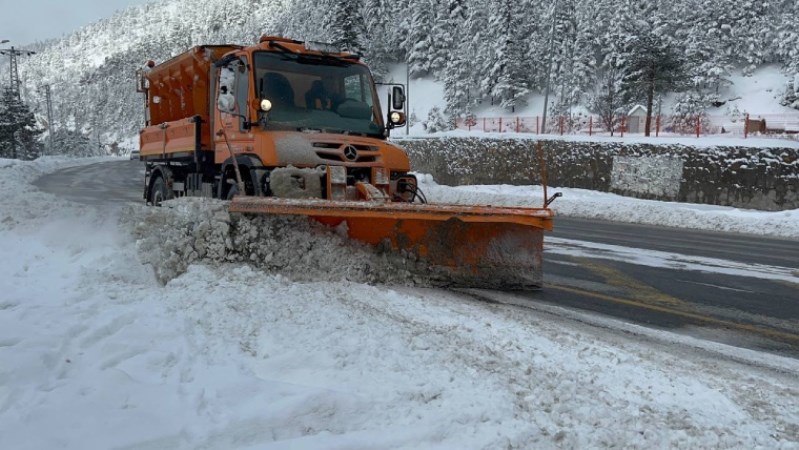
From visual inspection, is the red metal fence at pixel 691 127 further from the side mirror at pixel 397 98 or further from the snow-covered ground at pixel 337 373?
the snow-covered ground at pixel 337 373

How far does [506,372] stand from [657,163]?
17.9 m

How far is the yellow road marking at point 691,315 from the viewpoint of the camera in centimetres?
474

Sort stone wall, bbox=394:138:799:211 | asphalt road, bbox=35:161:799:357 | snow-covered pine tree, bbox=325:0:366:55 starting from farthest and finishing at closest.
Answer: snow-covered pine tree, bbox=325:0:366:55 < stone wall, bbox=394:138:799:211 < asphalt road, bbox=35:161:799:357

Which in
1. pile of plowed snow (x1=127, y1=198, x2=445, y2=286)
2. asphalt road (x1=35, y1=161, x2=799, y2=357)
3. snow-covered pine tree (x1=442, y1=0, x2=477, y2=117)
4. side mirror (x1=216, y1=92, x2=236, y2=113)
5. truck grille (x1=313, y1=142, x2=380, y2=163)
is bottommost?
asphalt road (x1=35, y1=161, x2=799, y2=357)

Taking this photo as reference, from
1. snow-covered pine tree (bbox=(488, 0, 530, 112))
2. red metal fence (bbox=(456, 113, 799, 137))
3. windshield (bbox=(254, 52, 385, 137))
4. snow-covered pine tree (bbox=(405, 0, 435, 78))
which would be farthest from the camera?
snow-covered pine tree (bbox=(405, 0, 435, 78))

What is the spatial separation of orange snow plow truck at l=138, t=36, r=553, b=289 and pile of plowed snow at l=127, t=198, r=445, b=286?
0.15 metres

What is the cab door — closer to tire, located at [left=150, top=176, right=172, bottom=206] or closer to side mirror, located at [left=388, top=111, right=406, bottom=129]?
side mirror, located at [left=388, top=111, right=406, bottom=129]

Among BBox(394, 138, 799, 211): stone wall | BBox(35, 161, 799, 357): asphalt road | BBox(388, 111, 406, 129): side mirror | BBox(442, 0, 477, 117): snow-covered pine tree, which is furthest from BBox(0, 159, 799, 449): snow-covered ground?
BBox(442, 0, 477, 117): snow-covered pine tree

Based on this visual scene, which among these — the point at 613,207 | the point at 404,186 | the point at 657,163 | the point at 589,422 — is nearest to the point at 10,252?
the point at 404,186

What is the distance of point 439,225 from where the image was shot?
590 centimetres

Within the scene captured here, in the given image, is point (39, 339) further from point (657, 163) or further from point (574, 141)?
point (574, 141)

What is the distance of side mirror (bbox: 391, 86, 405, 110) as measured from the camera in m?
8.30

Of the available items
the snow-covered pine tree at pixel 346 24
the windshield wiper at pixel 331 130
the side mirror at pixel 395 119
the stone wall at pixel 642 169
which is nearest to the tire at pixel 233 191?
the windshield wiper at pixel 331 130

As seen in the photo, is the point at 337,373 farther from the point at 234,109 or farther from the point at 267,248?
the point at 234,109
